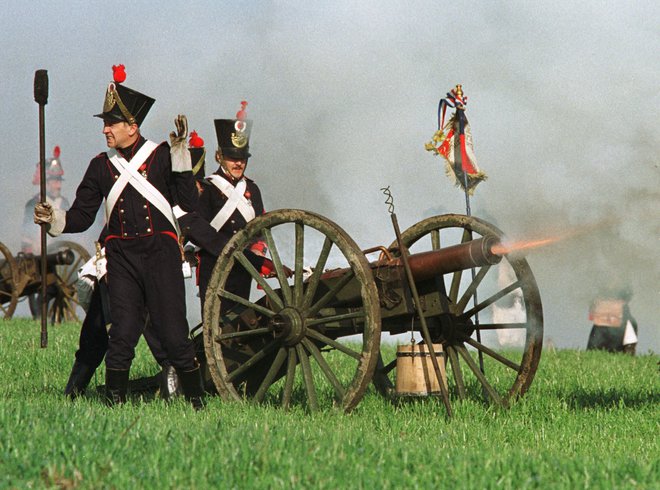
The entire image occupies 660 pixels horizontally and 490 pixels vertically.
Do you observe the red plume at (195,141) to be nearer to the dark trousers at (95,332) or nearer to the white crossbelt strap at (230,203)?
the white crossbelt strap at (230,203)

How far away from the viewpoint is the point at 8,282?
16469 mm

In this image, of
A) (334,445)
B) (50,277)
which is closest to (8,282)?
(50,277)

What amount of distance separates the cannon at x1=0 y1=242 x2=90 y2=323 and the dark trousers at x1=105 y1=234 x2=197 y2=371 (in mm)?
9487

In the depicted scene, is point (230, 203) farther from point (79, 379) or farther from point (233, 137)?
point (79, 379)

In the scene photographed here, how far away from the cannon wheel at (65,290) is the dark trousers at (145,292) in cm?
985

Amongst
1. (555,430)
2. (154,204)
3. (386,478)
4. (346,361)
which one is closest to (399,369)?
(555,430)

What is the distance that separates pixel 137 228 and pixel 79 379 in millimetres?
1421

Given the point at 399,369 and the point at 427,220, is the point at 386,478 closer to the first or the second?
the point at 399,369

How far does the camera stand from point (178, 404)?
6.88m

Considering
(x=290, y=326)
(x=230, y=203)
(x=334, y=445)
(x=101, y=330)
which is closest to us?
(x=334, y=445)

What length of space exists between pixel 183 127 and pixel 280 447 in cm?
249

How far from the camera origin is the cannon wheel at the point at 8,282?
16.1m

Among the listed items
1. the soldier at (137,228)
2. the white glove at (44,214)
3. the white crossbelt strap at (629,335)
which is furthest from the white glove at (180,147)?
the white crossbelt strap at (629,335)

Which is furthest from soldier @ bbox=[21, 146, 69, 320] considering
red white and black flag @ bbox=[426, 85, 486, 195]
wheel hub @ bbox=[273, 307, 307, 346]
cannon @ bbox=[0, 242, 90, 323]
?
wheel hub @ bbox=[273, 307, 307, 346]
